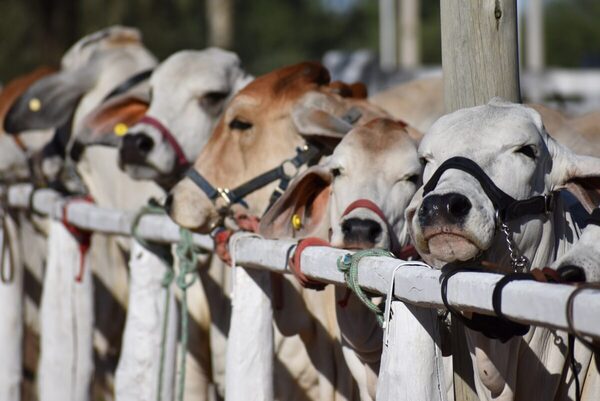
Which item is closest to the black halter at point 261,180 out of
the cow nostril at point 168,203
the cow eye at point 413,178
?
the cow nostril at point 168,203

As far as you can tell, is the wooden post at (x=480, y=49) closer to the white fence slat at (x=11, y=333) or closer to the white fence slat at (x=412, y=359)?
the white fence slat at (x=412, y=359)

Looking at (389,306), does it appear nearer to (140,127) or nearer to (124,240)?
(140,127)

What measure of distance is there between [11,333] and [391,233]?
289cm

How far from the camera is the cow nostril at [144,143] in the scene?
5.96 metres

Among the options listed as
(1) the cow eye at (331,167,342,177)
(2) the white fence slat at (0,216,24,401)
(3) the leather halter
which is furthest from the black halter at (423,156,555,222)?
(2) the white fence slat at (0,216,24,401)

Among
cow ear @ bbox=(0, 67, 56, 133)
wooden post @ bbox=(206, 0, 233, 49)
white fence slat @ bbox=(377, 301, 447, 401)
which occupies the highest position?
white fence slat @ bbox=(377, 301, 447, 401)

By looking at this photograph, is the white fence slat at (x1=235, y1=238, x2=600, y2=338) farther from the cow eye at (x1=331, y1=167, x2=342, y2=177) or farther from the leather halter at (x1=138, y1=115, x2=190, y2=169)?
the leather halter at (x1=138, y1=115, x2=190, y2=169)

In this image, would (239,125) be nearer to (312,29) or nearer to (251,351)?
(251,351)

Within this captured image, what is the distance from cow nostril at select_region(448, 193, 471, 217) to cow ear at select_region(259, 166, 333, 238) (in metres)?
1.48

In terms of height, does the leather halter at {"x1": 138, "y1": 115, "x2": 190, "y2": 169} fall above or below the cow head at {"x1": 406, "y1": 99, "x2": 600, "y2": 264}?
below

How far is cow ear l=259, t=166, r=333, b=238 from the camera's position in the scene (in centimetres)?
473

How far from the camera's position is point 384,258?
11.4ft

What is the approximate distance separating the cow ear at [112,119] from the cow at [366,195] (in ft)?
7.01

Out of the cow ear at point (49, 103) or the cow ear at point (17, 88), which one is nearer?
the cow ear at point (49, 103)
